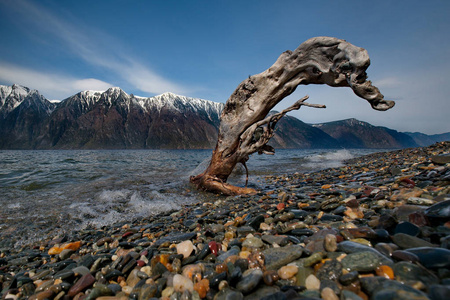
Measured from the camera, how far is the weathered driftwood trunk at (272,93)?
256 inches

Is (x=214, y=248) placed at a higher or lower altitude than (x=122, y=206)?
higher

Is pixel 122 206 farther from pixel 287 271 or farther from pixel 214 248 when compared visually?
pixel 287 271

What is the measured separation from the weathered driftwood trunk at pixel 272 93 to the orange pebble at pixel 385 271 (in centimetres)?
650

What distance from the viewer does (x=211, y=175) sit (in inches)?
349

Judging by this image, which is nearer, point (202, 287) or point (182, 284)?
point (202, 287)

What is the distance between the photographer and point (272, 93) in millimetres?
8180

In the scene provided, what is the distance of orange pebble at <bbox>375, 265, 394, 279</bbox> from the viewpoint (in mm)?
1551

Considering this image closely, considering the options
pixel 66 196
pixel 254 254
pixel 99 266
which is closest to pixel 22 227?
pixel 66 196

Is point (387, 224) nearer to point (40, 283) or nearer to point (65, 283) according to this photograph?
point (65, 283)

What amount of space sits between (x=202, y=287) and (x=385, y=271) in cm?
163

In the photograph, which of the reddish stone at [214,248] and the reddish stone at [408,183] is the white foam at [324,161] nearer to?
the reddish stone at [408,183]

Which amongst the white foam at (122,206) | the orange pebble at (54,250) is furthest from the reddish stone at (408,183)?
the orange pebble at (54,250)

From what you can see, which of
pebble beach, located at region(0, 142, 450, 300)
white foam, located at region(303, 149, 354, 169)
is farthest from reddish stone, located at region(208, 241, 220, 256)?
white foam, located at region(303, 149, 354, 169)

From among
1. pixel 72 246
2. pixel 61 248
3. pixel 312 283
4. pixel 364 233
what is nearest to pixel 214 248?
pixel 312 283
